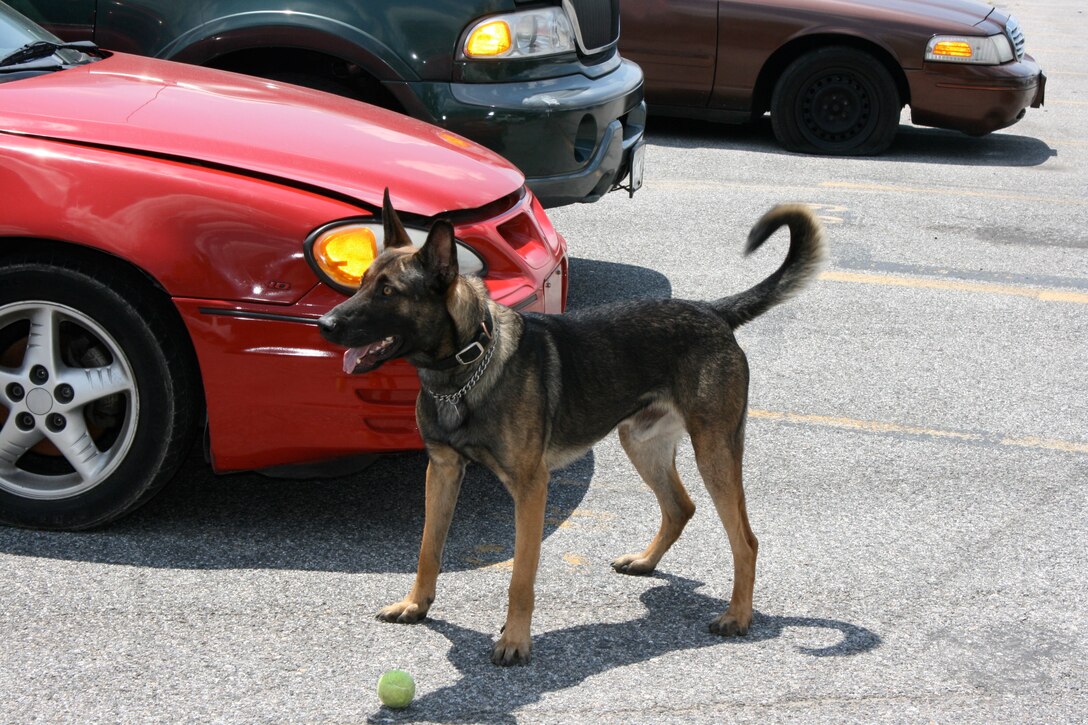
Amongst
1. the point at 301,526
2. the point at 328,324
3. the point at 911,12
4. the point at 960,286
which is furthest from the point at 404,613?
the point at 911,12

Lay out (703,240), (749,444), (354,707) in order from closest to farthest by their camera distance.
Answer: (354,707), (749,444), (703,240)

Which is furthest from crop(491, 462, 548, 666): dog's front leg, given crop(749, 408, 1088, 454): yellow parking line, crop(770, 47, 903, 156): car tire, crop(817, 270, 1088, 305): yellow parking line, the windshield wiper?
crop(770, 47, 903, 156): car tire

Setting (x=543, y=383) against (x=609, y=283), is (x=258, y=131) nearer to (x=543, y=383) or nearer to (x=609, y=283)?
(x=543, y=383)

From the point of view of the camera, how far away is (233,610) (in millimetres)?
3688

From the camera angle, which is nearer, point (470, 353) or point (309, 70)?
point (470, 353)

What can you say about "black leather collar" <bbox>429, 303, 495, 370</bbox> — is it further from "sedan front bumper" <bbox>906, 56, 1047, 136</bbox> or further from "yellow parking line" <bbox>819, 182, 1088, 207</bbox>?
"sedan front bumper" <bbox>906, 56, 1047, 136</bbox>

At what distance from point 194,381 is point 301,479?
52 cm

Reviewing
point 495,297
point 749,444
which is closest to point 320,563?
point 495,297

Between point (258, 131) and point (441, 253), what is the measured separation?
122 cm

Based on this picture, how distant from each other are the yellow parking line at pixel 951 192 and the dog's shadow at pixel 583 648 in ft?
19.7

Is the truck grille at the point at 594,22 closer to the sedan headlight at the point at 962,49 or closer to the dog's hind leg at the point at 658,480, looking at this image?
the dog's hind leg at the point at 658,480

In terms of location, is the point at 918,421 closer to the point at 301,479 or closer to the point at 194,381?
the point at 301,479

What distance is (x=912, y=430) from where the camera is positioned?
5.29 m

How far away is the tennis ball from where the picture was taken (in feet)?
10.5
